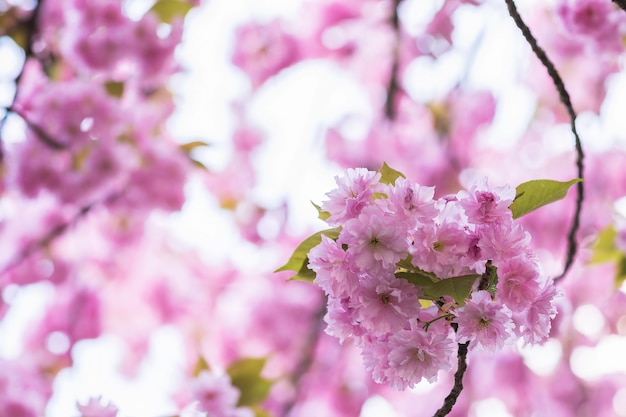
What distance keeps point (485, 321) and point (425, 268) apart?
0.09 m

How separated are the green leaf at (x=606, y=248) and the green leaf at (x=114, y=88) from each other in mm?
1514

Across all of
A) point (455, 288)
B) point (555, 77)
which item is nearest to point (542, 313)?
point (455, 288)

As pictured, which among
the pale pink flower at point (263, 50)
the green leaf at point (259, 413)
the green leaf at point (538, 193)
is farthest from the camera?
the pale pink flower at point (263, 50)

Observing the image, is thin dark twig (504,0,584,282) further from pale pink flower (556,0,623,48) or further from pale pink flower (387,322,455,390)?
pale pink flower (556,0,623,48)

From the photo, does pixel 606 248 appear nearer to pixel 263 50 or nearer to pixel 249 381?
pixel 249 381

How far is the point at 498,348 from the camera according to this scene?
854mm

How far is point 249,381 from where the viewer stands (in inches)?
65.0

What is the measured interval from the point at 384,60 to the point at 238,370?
7.81 ft

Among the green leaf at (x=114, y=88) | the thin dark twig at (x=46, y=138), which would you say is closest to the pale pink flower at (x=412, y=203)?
the thin dark twig at (x=46, y=138)

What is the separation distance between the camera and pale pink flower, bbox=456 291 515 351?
2.78 feet

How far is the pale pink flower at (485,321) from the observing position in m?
0.85

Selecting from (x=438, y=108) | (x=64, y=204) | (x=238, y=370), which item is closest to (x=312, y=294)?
(x=438, y=108)

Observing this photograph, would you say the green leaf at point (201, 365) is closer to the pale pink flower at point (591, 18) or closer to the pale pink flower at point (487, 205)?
the pale pink flower at point (487, 205)

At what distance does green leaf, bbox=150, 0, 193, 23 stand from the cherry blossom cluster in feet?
5.27
